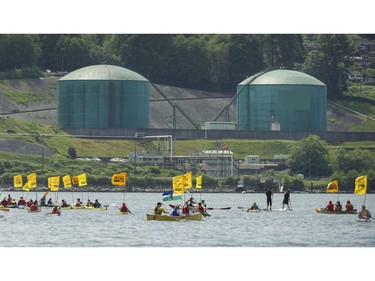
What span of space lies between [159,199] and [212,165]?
40.9 metres

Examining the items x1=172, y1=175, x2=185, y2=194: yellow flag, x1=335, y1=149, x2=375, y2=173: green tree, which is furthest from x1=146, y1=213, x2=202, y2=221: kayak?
x1=335, y1=149, x2=375, y2=173: green tree

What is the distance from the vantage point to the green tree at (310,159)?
19162 cm

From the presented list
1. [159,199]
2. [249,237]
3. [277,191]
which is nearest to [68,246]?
[249,237]

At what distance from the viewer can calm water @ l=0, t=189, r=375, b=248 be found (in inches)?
3167

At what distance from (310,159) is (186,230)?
10432 centimetres

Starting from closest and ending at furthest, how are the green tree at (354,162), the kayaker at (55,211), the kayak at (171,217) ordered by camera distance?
the kayak at (171,217)
the kayaker at (55,211)
the green tree at (354,162)

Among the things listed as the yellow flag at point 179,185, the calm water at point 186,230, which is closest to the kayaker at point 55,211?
the calm water at point 186,230

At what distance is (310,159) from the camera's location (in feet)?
628

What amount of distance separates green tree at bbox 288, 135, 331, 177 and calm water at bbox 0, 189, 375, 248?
266ft

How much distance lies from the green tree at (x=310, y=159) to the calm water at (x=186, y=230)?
81141 millimetres

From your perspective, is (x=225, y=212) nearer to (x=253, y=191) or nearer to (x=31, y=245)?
(x=31, y=245)

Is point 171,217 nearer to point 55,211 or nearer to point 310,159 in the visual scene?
point 55,211

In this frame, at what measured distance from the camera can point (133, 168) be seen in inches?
7402

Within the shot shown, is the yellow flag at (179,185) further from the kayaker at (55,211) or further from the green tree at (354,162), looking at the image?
the green tree at (354,162)
